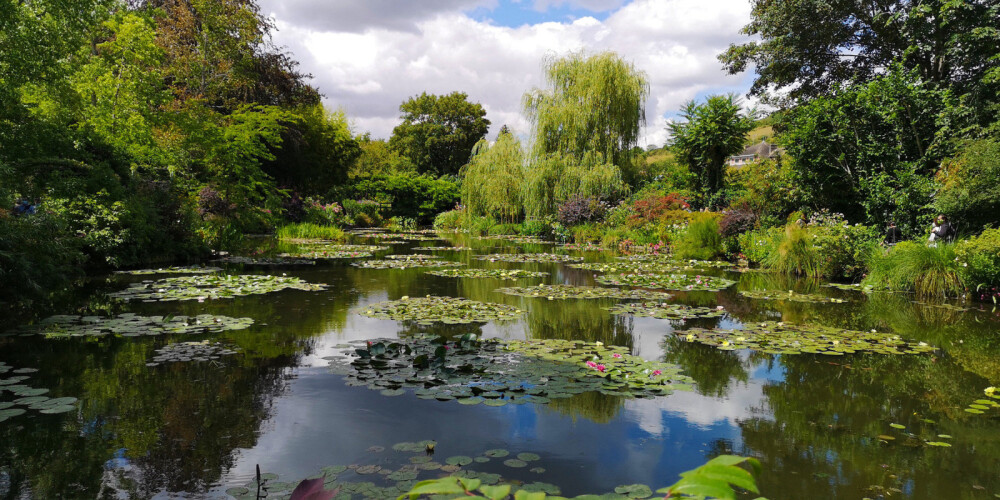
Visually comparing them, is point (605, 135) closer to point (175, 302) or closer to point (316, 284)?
point (316, 284)

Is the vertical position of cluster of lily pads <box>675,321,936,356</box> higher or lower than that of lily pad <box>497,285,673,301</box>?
lower

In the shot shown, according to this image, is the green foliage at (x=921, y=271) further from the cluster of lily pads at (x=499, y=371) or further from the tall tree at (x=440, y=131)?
the tall tree at (x=440, y=131)

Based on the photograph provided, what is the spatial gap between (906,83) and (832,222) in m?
3.50

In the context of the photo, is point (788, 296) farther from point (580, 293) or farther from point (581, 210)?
point (581, 210)

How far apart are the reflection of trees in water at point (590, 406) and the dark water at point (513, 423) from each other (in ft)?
0.05

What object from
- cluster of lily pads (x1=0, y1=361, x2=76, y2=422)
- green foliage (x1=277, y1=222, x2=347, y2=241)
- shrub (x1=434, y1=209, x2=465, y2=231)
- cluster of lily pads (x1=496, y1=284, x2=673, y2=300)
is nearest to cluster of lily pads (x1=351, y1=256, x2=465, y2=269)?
cluster of lily pads (x1=496, y1=284, x2=673, y2=300)

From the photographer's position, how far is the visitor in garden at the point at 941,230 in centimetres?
909

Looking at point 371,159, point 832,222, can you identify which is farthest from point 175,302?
point 371,159

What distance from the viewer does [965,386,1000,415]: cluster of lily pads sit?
3.39 metres

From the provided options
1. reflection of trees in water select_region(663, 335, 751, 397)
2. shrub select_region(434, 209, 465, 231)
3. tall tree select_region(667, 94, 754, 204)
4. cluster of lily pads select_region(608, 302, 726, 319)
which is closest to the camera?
reflection of trees in water select_region(663, 335, 751, 397)

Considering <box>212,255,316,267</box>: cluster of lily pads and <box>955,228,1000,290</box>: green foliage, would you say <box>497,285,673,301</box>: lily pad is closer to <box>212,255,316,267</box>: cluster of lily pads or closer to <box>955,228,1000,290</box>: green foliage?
<box>955,228,1000,290</box>: green foliage

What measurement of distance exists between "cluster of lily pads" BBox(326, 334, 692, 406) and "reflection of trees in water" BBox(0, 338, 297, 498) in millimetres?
707

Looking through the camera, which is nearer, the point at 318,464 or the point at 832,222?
the point at 318,464

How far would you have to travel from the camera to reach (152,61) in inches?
396
